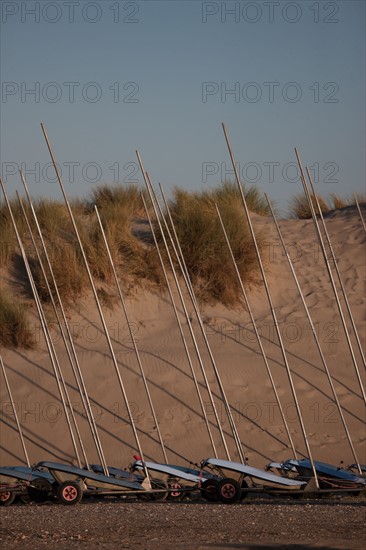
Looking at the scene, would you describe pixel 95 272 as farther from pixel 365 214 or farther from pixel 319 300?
pixel 365 214

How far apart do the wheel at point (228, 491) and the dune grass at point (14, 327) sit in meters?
5.14

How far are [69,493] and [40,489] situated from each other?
Result: 0.31 metres

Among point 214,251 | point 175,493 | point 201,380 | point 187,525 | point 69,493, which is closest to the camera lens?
point 187,525

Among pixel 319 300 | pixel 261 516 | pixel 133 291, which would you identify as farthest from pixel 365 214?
pixel 261 516

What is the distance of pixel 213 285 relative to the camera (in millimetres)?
12602

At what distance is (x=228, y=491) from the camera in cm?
675

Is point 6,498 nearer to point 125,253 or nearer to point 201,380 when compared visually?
point 201,380

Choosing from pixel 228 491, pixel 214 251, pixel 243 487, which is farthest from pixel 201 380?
pixel 228 491

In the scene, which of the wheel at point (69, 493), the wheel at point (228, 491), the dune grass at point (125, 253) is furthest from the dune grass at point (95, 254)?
the wheel at point (228, 491)

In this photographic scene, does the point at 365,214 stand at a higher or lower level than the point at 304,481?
higher

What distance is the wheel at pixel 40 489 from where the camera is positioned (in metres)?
6.91

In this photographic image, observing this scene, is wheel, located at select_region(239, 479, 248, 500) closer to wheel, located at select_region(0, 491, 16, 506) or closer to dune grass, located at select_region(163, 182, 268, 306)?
wheel, located at select_region(0, 491, 16, 506)

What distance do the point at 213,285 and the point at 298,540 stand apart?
8.01m

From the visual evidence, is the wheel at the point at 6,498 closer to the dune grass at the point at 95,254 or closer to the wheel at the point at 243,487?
the wheel at the point at 243,487
